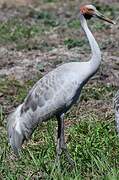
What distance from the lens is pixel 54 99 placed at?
774cm

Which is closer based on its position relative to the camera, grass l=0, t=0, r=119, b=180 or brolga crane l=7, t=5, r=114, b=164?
grass l=0, t=0, r=119, b=180

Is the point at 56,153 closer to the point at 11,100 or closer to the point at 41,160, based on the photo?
the point at 41,160

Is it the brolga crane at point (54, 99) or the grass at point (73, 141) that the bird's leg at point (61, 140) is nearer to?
the brolga crane at point (54, 99)

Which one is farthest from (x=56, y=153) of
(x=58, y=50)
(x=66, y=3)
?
(x=66, y=3)

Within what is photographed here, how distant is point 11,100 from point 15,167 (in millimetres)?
2780

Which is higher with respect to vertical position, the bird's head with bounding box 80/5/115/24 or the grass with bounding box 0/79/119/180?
the bird's head with bounding box 80/5/115/24

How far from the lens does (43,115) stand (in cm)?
781

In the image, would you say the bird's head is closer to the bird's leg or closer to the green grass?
the bird's leg

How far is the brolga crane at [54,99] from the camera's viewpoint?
7699 mm

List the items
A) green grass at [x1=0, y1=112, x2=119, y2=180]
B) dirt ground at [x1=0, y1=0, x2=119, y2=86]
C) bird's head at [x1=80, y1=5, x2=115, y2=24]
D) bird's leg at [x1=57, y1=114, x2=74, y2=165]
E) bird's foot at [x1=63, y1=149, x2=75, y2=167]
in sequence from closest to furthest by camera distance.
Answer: green grass at [x1=0, y1=112, x2=119, y2=180] < bird's foot at [x1=63, y1=149, x2=75, y2=167] < bird's leg at [x1=57, y1=114, x2=74, y2=165] < bird's head at [x1=80, y1=5, x2=115, y2=24] < dirt ground at [x1=0, y1=0, x2=119, y2=86]

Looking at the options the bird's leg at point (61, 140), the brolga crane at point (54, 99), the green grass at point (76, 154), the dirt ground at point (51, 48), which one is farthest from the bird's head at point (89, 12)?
the dirt ground at point (51, 48)

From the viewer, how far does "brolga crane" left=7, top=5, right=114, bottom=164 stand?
7699mm

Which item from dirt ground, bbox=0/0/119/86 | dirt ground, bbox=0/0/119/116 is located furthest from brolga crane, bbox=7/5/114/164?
dirt ground, bbox=0/0/119/86

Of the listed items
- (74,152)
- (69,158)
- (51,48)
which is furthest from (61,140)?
(51,48)
